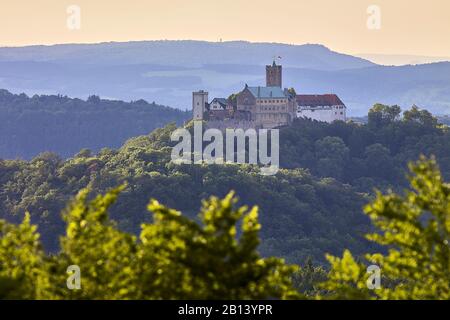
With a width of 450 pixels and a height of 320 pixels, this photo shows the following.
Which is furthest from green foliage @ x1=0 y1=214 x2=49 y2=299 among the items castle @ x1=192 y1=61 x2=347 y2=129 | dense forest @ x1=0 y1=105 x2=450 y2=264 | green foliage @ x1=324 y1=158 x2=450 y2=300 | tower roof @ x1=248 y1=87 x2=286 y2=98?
tower roof @ x1=248 y1=87 x2=286 y2=98

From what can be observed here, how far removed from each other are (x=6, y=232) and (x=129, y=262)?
4068mm

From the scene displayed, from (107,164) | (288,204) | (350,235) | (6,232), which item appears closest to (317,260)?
(350,235)

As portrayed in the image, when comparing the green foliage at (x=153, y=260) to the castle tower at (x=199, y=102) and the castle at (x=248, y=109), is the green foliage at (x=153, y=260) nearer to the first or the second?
the castle at (x=248, y=109)

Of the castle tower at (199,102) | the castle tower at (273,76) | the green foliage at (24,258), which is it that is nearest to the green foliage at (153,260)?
the green foliage at (24,258)

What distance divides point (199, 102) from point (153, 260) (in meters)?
150

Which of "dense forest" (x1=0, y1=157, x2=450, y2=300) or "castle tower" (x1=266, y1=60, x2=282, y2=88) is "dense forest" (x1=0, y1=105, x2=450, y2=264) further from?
"dense forest" (x1=0, y1=157, x2=450, y2=300)

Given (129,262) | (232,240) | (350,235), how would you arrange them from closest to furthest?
1. (232,240)
2. (129,262)
3. (350,235)

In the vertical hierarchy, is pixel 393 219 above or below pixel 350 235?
above

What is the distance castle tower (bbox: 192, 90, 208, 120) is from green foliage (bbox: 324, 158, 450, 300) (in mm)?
146983

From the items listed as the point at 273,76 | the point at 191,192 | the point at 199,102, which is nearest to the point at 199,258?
the point at 191,192

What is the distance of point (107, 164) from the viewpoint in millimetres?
188875

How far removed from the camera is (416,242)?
34188 millimetres

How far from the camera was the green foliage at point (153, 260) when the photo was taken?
31.3 meters

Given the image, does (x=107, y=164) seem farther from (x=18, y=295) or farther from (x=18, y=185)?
(x=18, y=295)
